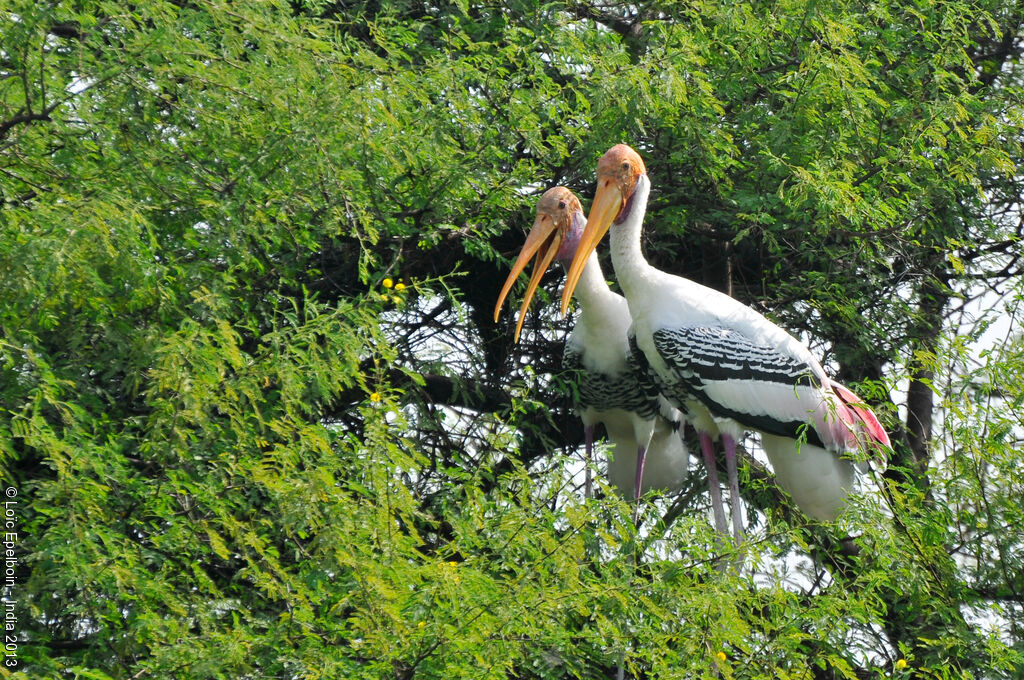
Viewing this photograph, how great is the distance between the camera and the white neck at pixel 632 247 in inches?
239

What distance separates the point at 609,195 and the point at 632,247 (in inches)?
9.9

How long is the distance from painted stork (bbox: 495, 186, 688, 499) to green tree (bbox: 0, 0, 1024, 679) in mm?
146

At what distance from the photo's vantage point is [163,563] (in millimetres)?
4086

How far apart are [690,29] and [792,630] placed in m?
3.31

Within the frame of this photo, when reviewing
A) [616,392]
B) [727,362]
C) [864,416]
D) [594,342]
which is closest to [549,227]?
[594,342]

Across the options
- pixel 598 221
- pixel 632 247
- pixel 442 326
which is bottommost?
pixel 442 326

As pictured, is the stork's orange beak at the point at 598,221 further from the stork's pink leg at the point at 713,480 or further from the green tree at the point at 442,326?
the stork's pink leg at the point at 713,480

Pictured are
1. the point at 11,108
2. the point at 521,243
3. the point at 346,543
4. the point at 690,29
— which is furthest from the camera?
the point at 521,243

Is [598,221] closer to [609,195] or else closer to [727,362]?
[609,195]

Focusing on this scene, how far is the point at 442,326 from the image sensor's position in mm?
6516

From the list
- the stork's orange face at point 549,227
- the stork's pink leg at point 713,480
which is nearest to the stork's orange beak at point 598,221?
the stork's orange face at point 549,227

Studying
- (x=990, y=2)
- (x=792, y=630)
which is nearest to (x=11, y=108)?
(x=792, y=630)

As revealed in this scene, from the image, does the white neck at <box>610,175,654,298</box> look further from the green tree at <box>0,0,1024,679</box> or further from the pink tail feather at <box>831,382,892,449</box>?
the pink tail feather at <box>831,382,892,449</box>

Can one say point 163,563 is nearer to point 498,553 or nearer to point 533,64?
point 498,553
